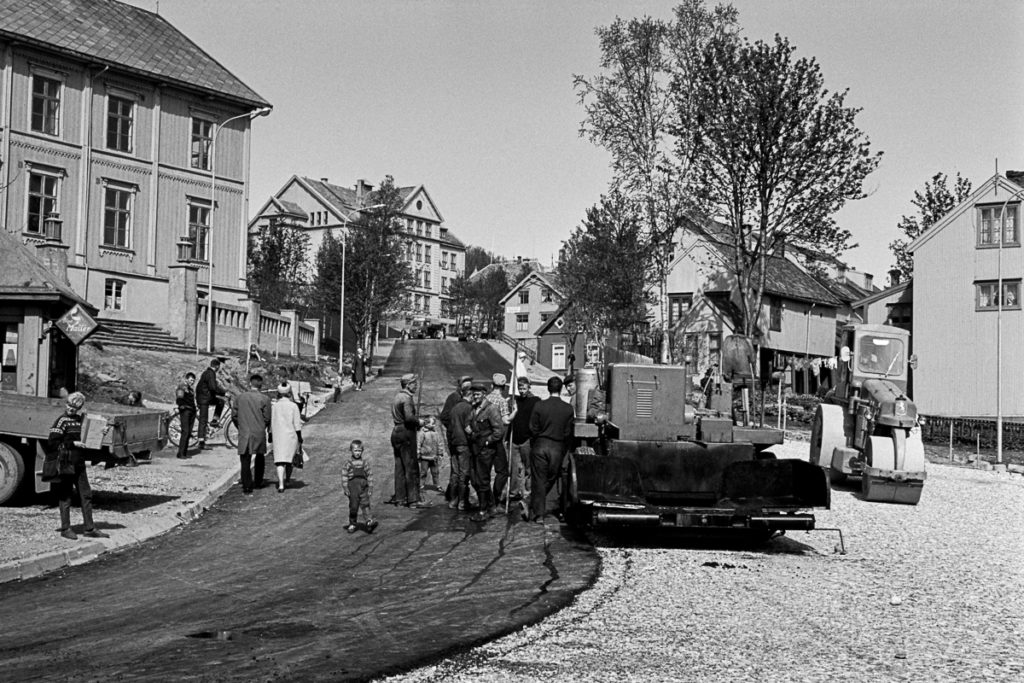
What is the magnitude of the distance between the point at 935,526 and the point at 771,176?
25.2m

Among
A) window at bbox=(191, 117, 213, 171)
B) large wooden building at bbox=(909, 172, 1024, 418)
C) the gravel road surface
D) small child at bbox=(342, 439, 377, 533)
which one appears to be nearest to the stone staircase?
window at bbox=(191, 117, 213, 171)

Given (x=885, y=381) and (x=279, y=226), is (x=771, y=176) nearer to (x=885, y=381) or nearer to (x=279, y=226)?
(x=885, y=381)

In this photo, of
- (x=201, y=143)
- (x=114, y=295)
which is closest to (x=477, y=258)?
(x=201, y=143)

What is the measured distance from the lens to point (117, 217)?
141 feet

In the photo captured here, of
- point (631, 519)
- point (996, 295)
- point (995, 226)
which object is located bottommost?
point (631, 519)

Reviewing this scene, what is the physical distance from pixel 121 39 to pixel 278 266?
102ft

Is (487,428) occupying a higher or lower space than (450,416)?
lower

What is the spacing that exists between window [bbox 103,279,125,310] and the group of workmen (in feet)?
90.1

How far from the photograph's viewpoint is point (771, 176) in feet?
133

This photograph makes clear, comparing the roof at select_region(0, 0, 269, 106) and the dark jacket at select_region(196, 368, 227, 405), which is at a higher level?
the roof at select_region(0, 0, 269, 106)

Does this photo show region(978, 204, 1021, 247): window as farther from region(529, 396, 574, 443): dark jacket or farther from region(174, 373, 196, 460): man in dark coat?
region(529, 396, 574, 443): dark jacket

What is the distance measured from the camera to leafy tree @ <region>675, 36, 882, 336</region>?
40.2 metres

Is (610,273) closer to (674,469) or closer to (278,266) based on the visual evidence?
(278,266)

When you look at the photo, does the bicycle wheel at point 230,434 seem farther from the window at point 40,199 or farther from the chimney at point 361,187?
the chimney at point 361,187
